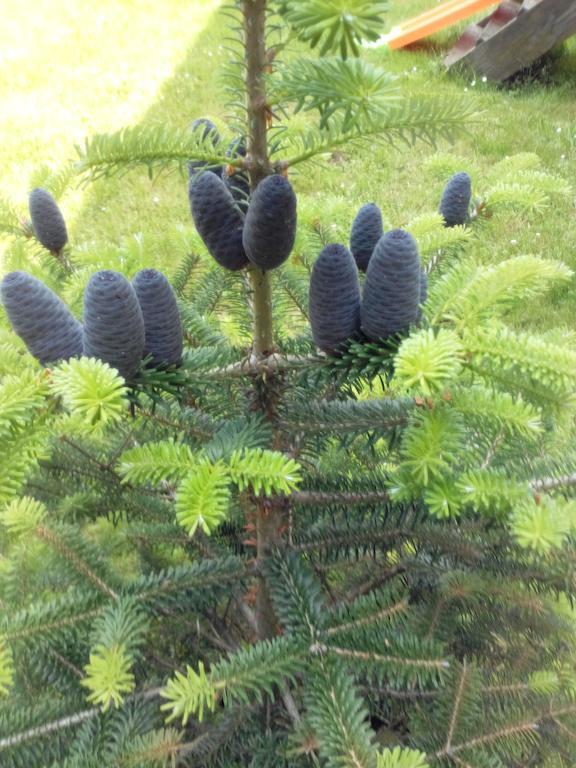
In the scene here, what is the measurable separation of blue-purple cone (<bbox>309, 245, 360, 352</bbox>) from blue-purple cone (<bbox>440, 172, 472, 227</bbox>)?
408mm

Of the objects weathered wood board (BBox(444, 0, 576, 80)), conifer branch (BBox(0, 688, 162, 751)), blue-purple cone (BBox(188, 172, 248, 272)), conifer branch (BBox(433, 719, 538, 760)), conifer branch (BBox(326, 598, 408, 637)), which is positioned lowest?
conifer branch (BBox(433, 719, 538, 760))

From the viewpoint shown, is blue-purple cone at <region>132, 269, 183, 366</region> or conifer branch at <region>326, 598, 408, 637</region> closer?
blue-purple cone at <region>132, 269, 183, 366</region>

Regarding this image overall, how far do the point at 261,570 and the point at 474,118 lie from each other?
57cm

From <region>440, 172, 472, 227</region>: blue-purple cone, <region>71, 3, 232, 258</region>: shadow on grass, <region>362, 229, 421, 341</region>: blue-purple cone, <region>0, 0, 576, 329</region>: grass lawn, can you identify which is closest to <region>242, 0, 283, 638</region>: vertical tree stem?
<region>362, 229, 421, 341</region>: blue-purple cone

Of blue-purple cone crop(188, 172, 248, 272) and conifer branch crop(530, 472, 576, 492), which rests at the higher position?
blue-purple cone crop(188, 172, 248, 272)

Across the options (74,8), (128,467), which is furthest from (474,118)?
(74,8)

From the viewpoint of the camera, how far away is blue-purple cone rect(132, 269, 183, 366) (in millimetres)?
641

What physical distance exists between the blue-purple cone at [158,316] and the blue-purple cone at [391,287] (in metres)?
0.18

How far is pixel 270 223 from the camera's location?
59 cm

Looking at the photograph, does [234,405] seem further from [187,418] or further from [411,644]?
[411,644]

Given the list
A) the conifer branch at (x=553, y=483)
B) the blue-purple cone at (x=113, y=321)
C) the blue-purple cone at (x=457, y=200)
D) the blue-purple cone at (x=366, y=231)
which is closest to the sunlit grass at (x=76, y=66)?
the blue-purple cone at (x=457, y=200)

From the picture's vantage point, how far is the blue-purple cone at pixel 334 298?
630 millimetres

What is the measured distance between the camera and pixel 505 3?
163 inches

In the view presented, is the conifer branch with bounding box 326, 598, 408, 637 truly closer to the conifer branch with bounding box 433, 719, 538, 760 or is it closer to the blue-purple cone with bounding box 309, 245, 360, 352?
the conifer branch with bounding box 433, 719, 538, 760
